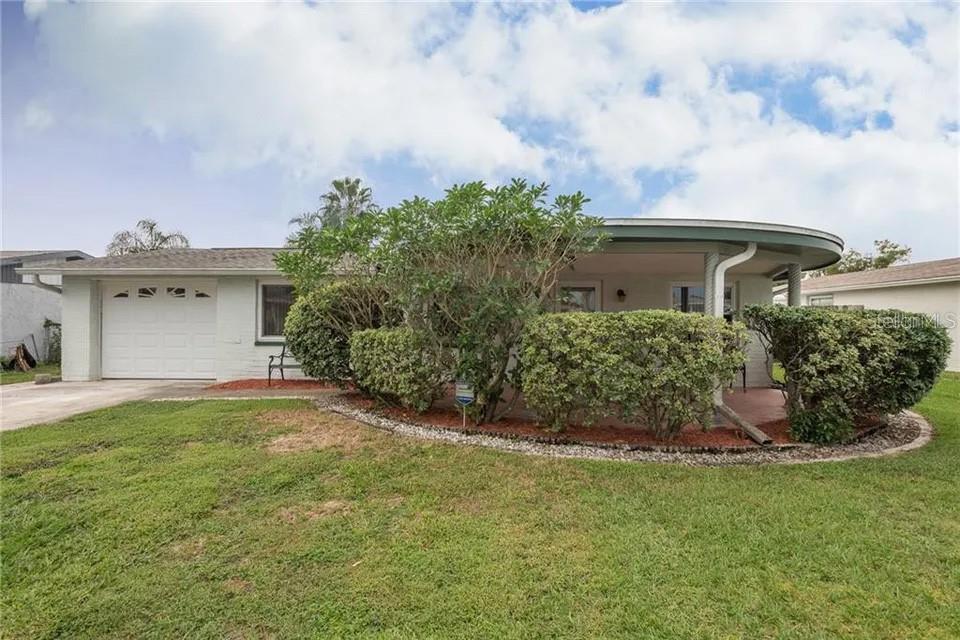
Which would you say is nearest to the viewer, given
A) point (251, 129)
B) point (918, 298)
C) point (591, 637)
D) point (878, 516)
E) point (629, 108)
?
point (591, 637)

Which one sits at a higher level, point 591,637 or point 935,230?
point 935,230

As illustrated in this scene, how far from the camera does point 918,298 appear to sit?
14.7 meters

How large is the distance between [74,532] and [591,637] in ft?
11.9

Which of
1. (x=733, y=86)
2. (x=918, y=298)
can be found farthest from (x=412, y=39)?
(x=918, y=298)

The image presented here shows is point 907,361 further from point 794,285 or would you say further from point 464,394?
point 464,394

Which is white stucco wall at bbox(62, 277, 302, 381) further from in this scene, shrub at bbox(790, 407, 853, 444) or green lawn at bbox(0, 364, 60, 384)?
shrub at bbox(790, 407, 853, 444)

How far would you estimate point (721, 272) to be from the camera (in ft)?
21.1

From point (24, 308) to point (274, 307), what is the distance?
35.7ft

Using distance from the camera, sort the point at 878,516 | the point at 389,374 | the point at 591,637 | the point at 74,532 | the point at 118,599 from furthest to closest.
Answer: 1. the point at 389,374
2. the point at 878,516
3. the point at 74,532
4. the point at 118,599
5. the point at 591,637

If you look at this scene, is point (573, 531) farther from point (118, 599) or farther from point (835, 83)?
point (835, 83)

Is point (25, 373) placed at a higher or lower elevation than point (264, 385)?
lower

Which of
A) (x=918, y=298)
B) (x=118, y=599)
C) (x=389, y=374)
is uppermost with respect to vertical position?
(x=918, y=298)

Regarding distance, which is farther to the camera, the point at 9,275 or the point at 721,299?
the point at 9,275

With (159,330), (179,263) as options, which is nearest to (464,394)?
(179,263)
